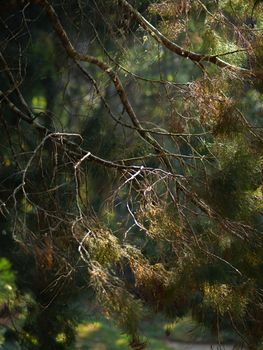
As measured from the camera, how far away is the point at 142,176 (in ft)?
10.7

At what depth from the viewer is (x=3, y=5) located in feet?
13.0

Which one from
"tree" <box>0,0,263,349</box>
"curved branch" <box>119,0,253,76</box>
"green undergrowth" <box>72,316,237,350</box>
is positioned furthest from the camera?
"green undergrowth" <box>72,316,237,350</box>

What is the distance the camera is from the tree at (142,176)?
2998 mm

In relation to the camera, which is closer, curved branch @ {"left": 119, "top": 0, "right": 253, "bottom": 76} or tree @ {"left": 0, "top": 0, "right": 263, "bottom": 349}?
tree @ {"left": 0, "top": 0, "right": 263, "bottom": 349}

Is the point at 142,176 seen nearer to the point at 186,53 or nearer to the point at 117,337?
the point at 186,53

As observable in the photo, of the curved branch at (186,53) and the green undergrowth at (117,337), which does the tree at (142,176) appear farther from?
the green undergrowth at (117,337)

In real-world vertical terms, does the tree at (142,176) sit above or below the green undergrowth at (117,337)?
above

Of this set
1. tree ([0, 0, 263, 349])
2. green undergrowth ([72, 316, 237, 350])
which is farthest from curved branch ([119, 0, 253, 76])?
green undergrowth ([72, 316, 237, 350])

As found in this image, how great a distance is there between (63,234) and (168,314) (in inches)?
31.1

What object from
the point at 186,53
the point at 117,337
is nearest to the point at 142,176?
the point at 186,53

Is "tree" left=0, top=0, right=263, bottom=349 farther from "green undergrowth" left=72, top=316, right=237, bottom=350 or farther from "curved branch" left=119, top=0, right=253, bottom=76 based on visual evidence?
"green undergrowth" left=72, top=316, right=237, bottom=350

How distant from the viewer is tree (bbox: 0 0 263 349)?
3.00m

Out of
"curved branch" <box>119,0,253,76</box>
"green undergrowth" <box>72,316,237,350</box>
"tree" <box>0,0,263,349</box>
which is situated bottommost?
"green undergrowth" <box>72,316,237,350</box>

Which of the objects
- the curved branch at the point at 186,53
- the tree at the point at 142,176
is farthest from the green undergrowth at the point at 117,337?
the curved branch at the point at 186,53
